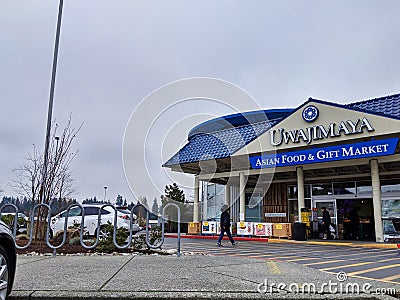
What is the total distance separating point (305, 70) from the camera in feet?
77.8

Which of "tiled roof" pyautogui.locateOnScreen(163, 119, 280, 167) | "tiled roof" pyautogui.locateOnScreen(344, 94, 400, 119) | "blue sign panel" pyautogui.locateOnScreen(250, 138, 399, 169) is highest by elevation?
"tiled roof" pyautogui.locateOnScreen(344, 94, 400, 119)

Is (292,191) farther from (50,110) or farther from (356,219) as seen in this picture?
(50,110)

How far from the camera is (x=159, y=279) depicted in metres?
5.44

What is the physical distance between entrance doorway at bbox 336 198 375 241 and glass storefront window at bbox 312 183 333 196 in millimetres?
872

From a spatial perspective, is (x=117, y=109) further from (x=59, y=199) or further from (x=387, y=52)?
(x=387, y=52)

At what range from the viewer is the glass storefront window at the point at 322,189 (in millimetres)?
22078

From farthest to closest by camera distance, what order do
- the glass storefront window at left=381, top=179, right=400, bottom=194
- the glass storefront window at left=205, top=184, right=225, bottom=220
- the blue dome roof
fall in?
the blue dome roof → the glass storefront window at left=205, top=184, right=225, bottom=220 → the glass storefront window at left=381, top=179, right=400, bottom=194

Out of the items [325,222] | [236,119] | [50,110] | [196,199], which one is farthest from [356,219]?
[50,110]

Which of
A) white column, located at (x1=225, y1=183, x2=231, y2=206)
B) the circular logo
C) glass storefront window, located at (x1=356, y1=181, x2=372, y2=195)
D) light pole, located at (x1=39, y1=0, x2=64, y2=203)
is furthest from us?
white column, located at (x1=225, y1=183, x2=231, y2=206)

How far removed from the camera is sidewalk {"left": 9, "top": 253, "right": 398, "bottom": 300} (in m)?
4.51

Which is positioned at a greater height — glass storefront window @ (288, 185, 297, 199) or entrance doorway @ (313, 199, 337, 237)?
glass storefront window @ (288, 185, 297, 199)

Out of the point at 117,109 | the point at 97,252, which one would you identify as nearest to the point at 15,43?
the point at 117,109

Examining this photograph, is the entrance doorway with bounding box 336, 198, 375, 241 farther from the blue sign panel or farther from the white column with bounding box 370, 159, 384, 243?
the blue sign panel

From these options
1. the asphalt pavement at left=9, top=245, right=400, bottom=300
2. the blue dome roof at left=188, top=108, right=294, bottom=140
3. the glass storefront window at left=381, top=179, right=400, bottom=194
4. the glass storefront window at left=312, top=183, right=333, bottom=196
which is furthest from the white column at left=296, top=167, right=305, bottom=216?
the blue dome roof at left=188, top=108, right=294, bottom=140
